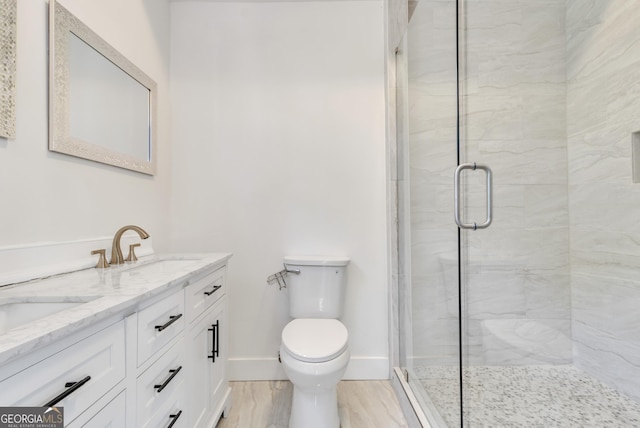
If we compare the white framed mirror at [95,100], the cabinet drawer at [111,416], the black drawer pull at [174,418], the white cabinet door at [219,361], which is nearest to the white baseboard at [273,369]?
the white cabinet door at [219,361]

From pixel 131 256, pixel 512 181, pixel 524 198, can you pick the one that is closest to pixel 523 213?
pixel 524 198

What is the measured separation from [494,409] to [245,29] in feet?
8.25

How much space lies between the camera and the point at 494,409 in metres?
1.29

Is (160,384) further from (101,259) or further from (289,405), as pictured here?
(289,405)

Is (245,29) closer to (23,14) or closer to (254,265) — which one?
(23,14)

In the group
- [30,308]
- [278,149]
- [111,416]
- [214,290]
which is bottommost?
[111,416]

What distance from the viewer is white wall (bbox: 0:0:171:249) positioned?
95 centimetres

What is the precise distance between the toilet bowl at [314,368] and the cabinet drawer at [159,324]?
19.7 inches

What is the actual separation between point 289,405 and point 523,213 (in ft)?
5.47

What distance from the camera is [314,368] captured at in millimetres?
1231

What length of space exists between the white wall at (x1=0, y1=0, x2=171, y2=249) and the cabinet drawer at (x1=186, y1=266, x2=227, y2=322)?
0.50 meters

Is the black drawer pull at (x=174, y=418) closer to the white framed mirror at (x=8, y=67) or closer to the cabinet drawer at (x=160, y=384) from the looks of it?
the cabinet drawer at (x=160, y=384)

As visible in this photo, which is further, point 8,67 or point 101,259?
point 101,259

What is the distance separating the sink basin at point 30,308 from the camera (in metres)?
0.74
